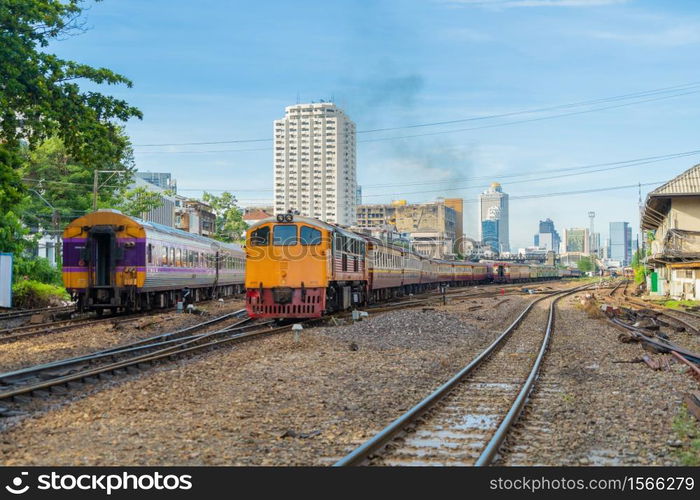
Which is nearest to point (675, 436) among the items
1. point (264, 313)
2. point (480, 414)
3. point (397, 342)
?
point (480, 414)

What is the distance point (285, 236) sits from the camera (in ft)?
72.7

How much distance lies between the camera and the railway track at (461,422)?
23.1 ft

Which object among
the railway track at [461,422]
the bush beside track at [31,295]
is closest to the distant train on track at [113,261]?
the bush beside track at [31,295]

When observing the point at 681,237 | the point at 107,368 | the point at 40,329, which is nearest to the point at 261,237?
the point at 40,329

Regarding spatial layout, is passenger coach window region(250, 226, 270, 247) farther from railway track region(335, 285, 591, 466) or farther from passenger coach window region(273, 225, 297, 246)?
railway track region(335, 285, 591, 466)

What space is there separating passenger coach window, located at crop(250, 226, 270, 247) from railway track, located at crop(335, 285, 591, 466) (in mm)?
9387

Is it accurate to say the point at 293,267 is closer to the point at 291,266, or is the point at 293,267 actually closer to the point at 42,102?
the point at 291,266

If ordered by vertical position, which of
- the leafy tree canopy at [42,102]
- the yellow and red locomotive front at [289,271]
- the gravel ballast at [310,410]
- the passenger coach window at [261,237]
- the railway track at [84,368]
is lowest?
the gravel ballast at [310,410]

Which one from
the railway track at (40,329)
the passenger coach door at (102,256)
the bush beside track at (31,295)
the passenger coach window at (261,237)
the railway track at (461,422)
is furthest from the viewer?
the bush beside track at (31,295)

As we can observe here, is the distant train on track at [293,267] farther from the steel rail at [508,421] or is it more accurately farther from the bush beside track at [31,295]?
the bush beside track at [31,295]

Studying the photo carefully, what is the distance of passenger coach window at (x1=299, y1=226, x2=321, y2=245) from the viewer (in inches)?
866

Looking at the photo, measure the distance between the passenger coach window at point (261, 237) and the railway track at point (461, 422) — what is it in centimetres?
939

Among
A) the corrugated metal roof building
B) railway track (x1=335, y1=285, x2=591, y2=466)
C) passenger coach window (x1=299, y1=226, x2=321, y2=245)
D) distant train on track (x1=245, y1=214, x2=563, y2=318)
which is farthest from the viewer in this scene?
the corrugated metal roof building

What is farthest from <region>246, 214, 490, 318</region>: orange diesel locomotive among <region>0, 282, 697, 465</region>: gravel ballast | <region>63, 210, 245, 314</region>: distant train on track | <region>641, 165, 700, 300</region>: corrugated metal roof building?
<region>641, 165, 700, 300</region>: corrugated metal roof building
